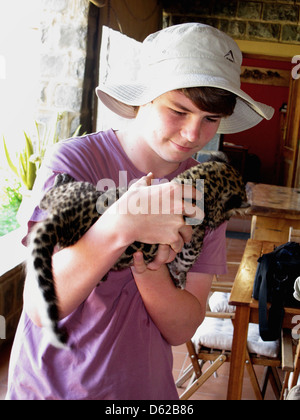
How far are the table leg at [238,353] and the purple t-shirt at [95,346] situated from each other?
5.33 ft

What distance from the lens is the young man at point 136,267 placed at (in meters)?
1.23

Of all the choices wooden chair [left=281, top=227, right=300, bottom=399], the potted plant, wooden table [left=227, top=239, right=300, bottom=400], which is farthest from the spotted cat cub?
the potted plant

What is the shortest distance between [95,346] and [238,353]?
1.94 meters

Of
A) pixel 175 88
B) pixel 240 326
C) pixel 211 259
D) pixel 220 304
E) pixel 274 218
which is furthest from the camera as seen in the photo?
pixel 274 218

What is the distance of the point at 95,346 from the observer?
1.34 m

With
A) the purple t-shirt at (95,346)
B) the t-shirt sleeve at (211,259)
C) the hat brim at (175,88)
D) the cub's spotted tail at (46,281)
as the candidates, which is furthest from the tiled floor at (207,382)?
the hat brim at (175,88)

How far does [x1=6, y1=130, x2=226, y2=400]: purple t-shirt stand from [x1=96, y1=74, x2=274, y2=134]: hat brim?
18 centimetres

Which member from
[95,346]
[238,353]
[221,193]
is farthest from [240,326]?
[95,346]

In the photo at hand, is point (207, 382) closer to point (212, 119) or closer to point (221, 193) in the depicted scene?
point (221, 193)

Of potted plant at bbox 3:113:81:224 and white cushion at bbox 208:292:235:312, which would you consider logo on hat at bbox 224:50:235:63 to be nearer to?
white cushion at bbox 208:292:235:312

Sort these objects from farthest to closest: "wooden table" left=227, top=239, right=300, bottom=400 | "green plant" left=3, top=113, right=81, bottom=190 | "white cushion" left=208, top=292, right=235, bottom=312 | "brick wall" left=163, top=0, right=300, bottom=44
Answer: "brick wall" left=163, top=0, right=300, bottom=44
"green plant" left=3, top=113, right=81, bottom=190
"white cushion" left=208, top=292, right=235, bottom=312
"wooden table" left=227, top=239, right=300, bottom=400

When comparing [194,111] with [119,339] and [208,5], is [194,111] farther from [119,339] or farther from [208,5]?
[208,5]

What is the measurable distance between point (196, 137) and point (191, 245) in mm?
423

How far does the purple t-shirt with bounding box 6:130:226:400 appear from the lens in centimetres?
132
